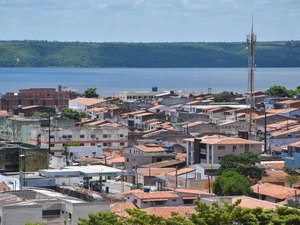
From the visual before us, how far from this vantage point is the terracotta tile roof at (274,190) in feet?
88.4

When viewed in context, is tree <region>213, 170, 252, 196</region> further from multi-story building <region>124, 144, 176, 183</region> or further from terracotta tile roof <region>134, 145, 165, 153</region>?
terracotta tile roof <region>134, 145, 165, 153</region>

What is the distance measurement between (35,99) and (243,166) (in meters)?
38.6

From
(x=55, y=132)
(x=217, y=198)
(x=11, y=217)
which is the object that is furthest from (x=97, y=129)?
(x=11, y=217)

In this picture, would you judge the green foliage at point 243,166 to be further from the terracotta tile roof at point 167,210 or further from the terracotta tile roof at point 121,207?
the terracotta tile roof at point 167,210

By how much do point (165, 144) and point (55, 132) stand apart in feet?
15.2

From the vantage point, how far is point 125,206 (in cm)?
2327

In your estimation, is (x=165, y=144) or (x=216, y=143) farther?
(x=165, y=144)

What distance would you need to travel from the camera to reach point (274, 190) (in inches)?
1085

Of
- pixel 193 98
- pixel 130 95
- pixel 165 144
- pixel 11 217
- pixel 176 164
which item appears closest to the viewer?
pixel 11 217

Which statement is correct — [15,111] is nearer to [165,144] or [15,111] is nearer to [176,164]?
[165,144]

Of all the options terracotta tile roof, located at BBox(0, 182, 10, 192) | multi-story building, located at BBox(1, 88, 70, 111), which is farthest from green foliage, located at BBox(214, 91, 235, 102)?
terracotta tile roof, located at BBox(0, 182, 10, 192)

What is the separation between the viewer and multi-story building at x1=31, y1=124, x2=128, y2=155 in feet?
139

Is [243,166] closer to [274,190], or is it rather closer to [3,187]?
[274,190]

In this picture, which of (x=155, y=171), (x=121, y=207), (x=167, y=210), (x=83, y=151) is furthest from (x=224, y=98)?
(x=167, y=210)
